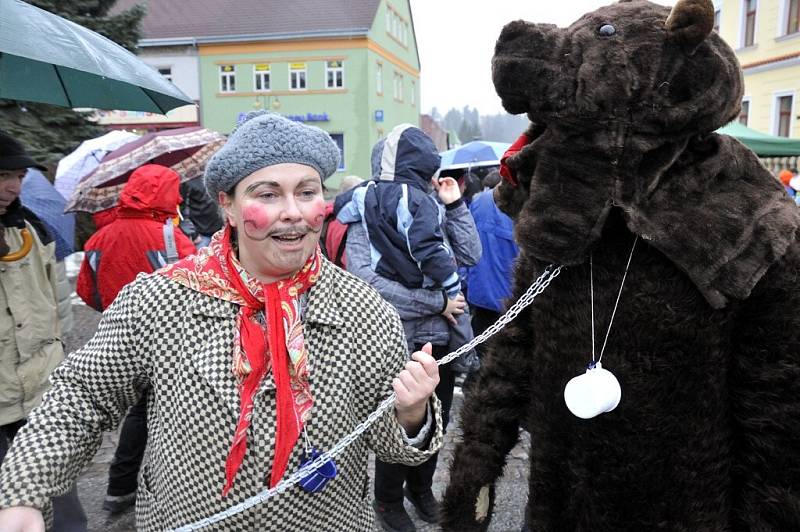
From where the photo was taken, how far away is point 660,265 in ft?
4.96

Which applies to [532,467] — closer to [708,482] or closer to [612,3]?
[708,482]

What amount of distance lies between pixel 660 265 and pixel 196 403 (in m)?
1.18

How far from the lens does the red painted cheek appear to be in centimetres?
154

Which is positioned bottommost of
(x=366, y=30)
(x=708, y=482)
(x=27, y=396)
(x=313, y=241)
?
(x=27, y=396)

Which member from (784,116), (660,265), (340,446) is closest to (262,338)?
(340,446)

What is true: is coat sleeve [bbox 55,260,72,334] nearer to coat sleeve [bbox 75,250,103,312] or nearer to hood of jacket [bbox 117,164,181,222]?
coat sleeve [bbox 75,250,103,312]

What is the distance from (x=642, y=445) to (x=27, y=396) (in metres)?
2.50

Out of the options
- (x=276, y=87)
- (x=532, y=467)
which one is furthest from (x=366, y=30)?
(x=532, y=467)

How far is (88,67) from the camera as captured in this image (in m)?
2.48

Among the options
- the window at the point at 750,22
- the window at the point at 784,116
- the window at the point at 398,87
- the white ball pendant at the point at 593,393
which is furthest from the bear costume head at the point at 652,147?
the window at the point at 398,87

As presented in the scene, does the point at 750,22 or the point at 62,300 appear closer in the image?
the point at 62,300

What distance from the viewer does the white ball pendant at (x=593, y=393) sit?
1478 mm

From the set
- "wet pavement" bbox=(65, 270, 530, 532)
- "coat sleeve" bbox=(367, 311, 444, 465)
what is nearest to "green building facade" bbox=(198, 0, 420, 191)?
"wet pavement" bbox=(65, 270, 530, 532)

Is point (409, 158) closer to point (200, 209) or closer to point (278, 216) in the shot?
point (278, 216)
